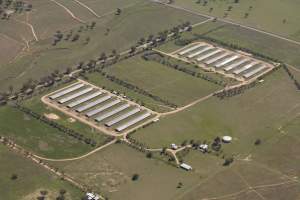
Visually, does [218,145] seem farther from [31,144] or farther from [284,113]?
[31,144]

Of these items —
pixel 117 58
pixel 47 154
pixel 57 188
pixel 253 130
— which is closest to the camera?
pixel 57 188

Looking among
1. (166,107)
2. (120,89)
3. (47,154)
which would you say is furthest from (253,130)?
(47,154)

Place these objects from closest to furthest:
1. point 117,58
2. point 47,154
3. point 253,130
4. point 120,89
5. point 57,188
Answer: point 57,188 → point 47,154 → point 253,130 → point 120,89 → point 117,58

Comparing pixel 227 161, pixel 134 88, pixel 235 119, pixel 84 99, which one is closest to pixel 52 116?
pixel 84 99

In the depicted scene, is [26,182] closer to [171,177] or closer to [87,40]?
[171,177]

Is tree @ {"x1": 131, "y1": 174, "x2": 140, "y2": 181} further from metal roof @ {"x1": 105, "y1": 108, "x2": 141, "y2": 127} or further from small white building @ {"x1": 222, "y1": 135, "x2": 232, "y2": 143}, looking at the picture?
small white building @ {"x1": 222, "y1": 135, "x2": 232, "y2": 143}

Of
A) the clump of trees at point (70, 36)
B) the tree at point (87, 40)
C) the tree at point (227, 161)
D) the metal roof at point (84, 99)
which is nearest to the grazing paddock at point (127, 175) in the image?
the tree at point (227, 161)

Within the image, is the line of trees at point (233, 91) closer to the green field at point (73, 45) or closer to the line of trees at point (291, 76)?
the line of trees at point (291, 76)
